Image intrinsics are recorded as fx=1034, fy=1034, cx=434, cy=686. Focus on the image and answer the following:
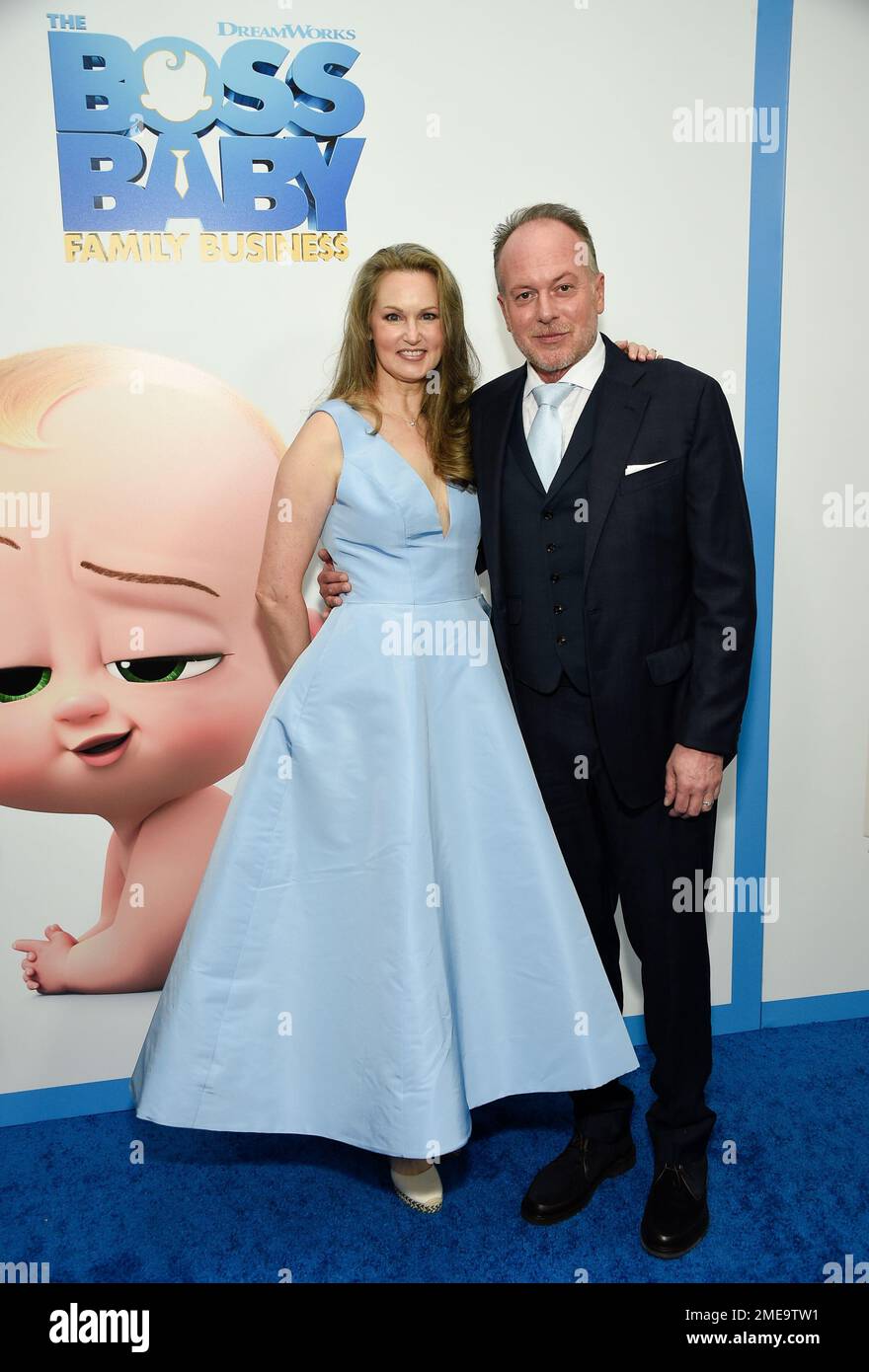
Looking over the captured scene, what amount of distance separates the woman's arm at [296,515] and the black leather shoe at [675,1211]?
4.53ft

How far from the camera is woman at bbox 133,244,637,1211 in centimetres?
205

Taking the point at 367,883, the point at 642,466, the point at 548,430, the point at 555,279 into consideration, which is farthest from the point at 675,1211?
the point at 555,279

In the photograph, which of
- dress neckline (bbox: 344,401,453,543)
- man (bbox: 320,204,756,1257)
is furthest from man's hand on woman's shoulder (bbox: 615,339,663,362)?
dress neckline (bbox: 344,401,453,543)

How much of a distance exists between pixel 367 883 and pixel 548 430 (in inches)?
38.2

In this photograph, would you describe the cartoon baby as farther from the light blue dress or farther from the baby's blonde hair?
the light blue dress

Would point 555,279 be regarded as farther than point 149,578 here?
No

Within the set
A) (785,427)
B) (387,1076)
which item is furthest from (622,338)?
(387,1076)

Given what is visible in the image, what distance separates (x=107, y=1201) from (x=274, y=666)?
127 cm

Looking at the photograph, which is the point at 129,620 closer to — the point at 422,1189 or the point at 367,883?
the point at 367,883

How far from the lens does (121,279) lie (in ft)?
7.80

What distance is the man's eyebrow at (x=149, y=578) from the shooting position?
2.42 m

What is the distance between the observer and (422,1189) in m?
2.22

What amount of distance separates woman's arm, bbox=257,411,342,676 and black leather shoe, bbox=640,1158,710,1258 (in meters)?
1.38

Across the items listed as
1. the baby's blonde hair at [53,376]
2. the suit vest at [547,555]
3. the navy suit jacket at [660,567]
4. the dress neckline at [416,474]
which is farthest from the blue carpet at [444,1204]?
the baby's blonde hair at [53,376]
